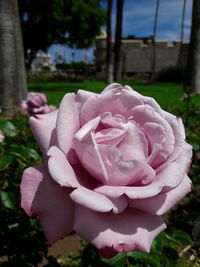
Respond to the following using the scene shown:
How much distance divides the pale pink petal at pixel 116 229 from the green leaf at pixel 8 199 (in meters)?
0.70

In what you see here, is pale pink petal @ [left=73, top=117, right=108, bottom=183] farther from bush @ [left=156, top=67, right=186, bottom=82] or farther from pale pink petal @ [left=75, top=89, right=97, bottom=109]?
bush @ [left=156, top=67, right=186, bottom=82]

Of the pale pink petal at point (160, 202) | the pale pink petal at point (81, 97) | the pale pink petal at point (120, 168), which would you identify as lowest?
the pale pink petal at point (160, 202)

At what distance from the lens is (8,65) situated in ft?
15.3

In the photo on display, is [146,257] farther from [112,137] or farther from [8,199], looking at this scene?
[8,199]

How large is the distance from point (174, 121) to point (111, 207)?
0.26 metres

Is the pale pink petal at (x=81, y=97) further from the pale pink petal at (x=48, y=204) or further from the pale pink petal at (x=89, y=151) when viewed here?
the pale pink petal at (x=48, y=204)

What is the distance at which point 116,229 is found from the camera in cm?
63

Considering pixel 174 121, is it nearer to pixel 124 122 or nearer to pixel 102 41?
pixel 124 122

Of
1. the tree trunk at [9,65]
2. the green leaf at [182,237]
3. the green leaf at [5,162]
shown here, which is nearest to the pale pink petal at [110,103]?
the green leaf at [5,162]

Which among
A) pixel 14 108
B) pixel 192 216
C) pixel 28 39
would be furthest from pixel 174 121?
pixel 28 39

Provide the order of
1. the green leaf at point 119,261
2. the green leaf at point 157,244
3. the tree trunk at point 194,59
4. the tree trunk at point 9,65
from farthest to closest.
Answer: the tree trunk at point 194,59 → the tree trunk at point 9,65 → the green leaf at point 157,244 → the green leaf at point 119,261

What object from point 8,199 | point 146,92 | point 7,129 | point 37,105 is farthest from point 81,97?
point 146,92

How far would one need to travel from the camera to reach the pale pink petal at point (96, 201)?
0.58 m

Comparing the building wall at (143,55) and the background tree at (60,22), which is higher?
the background tree at (60,22)
